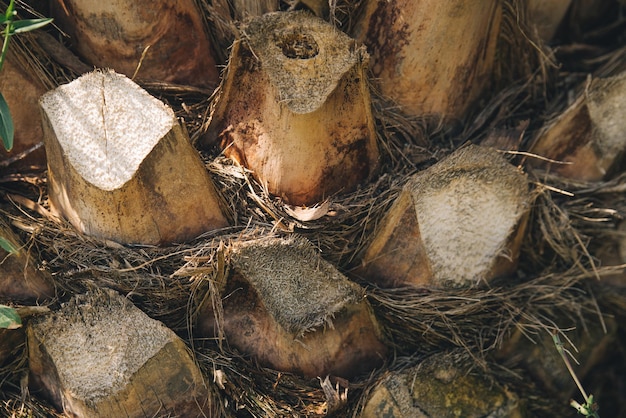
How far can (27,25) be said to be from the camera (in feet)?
4.06

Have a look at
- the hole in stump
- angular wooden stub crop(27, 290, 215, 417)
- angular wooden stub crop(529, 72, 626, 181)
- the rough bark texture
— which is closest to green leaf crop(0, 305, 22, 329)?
angular wooden stub crop(27, 290, 215, 417)

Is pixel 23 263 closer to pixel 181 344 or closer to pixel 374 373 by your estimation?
pixel 181 344

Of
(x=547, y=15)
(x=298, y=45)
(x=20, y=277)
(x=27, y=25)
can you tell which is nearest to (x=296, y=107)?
(x=298, y=45)

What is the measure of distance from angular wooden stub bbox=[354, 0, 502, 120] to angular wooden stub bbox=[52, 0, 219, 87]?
0.32 metres

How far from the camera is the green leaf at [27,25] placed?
120 cm

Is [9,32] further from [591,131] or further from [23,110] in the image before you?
[591,131]

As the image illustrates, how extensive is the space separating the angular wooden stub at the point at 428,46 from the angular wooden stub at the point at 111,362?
66cm

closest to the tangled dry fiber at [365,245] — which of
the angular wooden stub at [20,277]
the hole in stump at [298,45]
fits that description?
the angular wooden stub at [20,277]

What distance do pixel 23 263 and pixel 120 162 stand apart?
0.90 ft

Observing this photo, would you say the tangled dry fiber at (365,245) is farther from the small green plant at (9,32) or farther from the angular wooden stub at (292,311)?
the small green plant at (9,32)

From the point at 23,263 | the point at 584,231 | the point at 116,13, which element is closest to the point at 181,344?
the point at 23,263

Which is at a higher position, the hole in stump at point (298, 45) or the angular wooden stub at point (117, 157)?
the hole in stump at point (298, 45)

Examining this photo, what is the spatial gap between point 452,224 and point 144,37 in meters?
0.69

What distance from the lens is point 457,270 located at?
1.52 m
